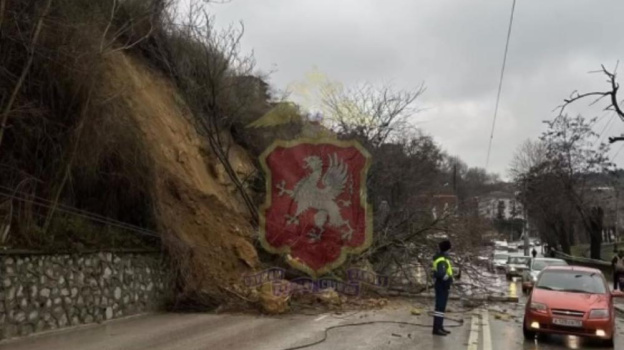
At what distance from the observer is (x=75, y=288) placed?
1213 centimetres

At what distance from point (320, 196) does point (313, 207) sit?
47 centimetres

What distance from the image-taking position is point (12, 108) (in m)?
11.7

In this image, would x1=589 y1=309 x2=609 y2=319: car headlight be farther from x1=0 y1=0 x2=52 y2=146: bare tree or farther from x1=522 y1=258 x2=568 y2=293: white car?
x1=522 y1=258 x2=568 y2=293: white car

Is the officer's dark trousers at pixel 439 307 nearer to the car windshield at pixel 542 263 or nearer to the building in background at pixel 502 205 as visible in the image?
the car windshield at pixel 542 263

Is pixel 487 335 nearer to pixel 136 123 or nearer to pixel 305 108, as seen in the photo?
pixel 136 123

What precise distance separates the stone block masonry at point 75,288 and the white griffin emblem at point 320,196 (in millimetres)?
4807

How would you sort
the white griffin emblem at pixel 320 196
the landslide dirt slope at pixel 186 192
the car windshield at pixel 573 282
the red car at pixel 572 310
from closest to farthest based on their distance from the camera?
the red car at pixel 572 310
the car windshield at pixel 573 282
the landslide dirt slope at pixel 186 192
the white griffin emblem at pixel 320 196

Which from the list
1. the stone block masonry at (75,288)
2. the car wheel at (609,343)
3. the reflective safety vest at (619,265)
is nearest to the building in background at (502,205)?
the reflective safety vest at (619,265)

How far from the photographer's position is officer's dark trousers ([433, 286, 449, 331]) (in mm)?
11898

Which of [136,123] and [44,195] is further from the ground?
[136,123]

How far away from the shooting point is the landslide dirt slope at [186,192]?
1523 cm

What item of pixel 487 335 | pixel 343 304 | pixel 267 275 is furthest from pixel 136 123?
pixel 487 335

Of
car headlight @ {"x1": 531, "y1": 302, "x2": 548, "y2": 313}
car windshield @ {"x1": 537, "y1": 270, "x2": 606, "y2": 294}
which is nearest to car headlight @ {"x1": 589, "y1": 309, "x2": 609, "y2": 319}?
car headlight @ {"x1": 531, "y1": 302, "x2": 548, "y2": 313}

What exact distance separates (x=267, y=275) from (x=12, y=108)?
773 cm
